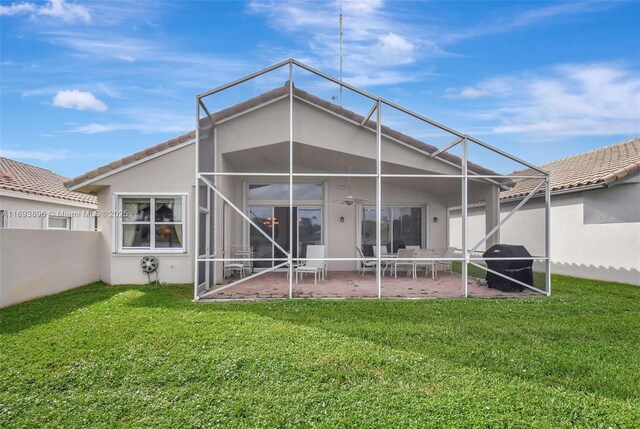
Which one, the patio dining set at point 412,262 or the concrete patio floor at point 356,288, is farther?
the patio dining set at point 412,262

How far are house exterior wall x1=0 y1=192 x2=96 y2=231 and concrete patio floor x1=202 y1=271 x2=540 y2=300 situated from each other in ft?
24.9

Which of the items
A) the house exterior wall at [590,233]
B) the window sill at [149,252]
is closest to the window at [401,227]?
the house exterior wall at [590,233]

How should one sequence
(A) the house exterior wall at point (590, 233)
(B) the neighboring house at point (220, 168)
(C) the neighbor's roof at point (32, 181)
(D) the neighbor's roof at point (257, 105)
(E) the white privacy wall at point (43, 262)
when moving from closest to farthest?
(E) the white privacy wall at point (43, 262)
(D) the neighbor's roof at point (257, 105)
(B) the neighboring house at point (220, 168)
(A) the house exterior wall at point (590, 233)
(C) the neighbor's roof at point (32, 181)

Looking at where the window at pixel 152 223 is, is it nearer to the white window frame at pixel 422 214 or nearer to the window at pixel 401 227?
the white window frame at pixel 422 214

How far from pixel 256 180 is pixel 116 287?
5.16m

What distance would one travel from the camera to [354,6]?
430 inches

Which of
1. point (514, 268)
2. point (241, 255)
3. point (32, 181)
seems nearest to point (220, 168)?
point (241, 255)

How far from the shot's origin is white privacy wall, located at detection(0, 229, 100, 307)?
730cm

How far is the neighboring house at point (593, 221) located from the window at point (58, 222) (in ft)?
52.4

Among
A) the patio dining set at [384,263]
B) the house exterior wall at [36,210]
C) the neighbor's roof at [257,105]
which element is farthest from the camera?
the house exterior wall at [36,210]

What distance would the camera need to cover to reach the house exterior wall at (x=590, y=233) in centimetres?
1006

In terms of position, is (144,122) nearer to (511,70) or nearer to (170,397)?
(170,397)

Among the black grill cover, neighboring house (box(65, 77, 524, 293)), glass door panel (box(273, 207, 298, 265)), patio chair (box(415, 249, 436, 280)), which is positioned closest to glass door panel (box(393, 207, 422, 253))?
patio chair (box(415, 249, 436, 280))

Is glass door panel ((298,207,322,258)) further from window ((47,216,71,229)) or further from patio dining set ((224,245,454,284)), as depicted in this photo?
window ((47,216,71,229))
